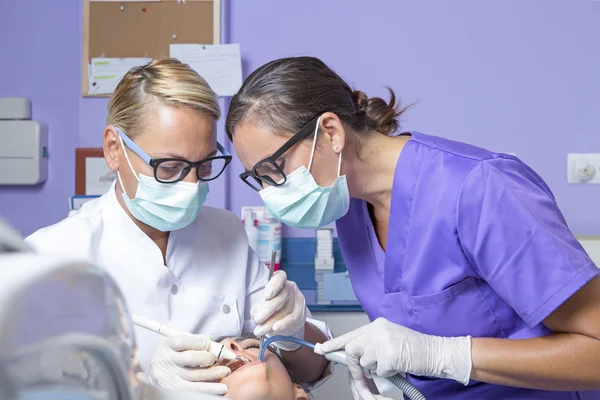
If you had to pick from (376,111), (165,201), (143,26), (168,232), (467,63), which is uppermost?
(143,26)

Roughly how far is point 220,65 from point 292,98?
127cm

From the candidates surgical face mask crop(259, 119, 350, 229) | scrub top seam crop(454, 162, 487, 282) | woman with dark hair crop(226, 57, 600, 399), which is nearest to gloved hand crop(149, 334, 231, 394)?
woman with dark hair crop(226, 57, 600, 399)

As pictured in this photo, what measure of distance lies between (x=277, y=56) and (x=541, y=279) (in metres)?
1.75

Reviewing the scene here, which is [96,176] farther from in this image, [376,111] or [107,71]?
[376,111]

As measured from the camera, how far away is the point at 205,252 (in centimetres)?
158

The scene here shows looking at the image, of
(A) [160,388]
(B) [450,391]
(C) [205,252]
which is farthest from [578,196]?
(A) [160,388]

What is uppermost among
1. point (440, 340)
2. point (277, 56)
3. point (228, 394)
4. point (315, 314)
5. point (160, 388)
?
point (277, 56)

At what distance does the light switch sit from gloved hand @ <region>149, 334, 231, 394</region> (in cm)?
190

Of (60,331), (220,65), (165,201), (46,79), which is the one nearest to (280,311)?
(165,201)

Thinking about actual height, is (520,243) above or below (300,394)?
above

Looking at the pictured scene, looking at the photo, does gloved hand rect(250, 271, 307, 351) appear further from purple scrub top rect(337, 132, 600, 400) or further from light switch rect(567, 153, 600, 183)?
light switch rect(567, 153, 600, 183)

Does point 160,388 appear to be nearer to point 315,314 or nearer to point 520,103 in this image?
point 315,314

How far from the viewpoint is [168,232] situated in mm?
1565

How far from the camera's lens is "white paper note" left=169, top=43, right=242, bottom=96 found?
8.11 ft
